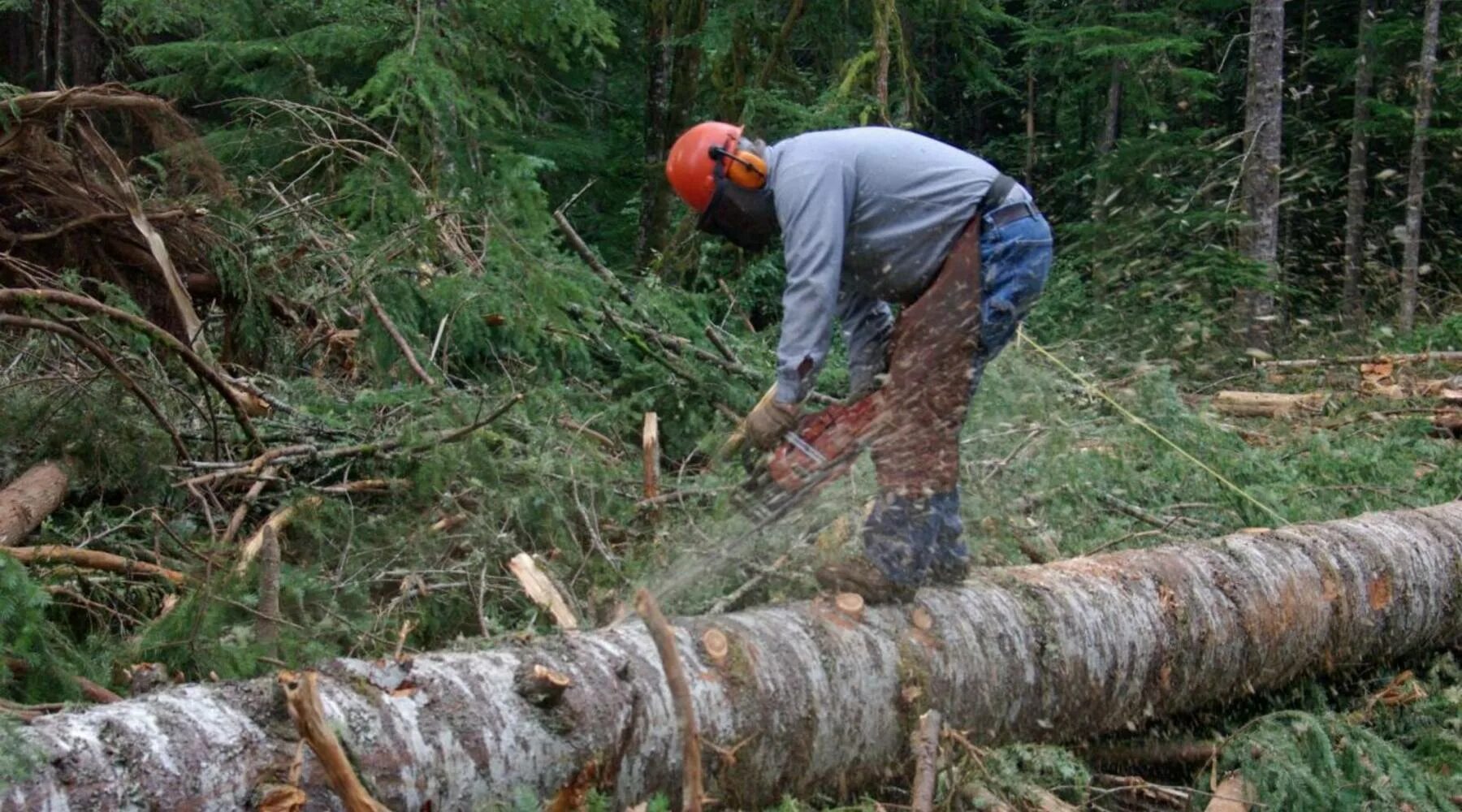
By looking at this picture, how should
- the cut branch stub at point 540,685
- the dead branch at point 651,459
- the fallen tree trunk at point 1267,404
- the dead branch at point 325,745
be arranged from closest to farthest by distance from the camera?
the dead branch at point 325,745
the cut branch stub at point 540,685
the dead branch at point 651,459
the fallen tree trunk at point 1267,404

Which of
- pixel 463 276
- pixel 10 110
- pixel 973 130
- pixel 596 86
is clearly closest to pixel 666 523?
pixel 463 276

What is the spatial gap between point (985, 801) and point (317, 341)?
4598 mm

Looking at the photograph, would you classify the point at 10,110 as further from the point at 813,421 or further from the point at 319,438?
the point at 813,421

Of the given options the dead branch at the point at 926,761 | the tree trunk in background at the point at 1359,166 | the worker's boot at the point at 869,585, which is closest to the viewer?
the dead branch at the point at 926,761

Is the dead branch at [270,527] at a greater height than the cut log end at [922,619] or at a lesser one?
greater

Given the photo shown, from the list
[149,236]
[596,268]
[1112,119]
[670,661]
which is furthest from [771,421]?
[1112,119]

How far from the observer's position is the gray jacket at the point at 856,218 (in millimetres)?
3834

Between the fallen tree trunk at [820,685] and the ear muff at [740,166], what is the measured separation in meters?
1.32

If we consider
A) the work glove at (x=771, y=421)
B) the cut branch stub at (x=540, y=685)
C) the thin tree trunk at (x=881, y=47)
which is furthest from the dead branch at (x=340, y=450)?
the thin tree trunk at (x=881, y=47)

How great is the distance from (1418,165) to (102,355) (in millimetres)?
13892

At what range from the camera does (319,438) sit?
5215 millimetres

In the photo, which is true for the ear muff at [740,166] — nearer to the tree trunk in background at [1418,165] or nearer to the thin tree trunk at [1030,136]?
the tree trunk in background at [1418,165]

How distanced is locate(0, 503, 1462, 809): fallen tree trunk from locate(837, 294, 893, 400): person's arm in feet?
2.65

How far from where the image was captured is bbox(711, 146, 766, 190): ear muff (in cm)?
395
